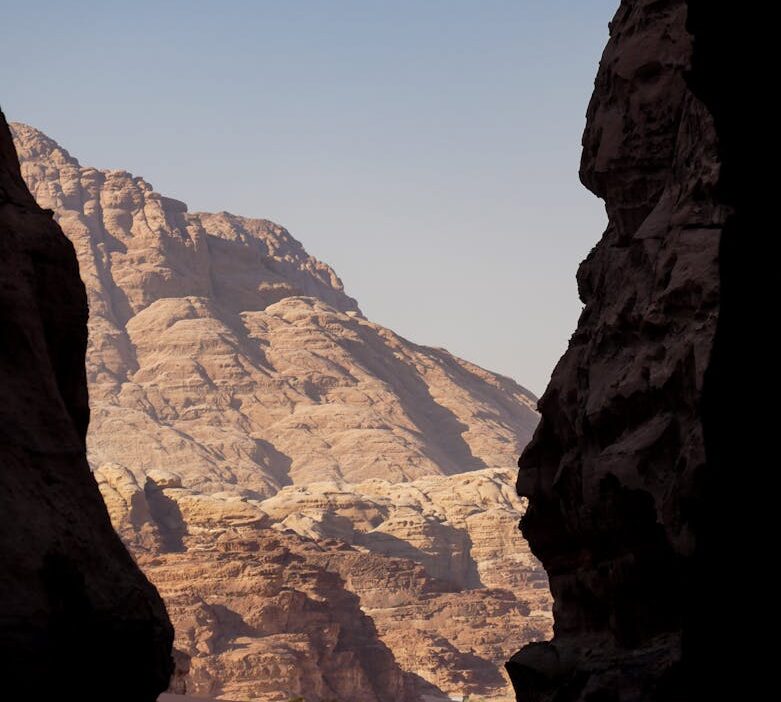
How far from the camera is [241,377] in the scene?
169 metres

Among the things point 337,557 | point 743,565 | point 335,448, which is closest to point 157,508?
point 337,557

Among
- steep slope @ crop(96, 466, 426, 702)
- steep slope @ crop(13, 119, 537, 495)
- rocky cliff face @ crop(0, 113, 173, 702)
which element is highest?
steep slope @ crop(13, 119, 537, 495)

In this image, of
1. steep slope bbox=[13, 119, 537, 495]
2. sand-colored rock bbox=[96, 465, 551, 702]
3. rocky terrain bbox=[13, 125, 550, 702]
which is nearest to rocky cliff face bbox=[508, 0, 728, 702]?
sand-colored rock bbox=[96, 465, 551, 702]

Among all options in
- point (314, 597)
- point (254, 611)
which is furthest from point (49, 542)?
point (314, 597)

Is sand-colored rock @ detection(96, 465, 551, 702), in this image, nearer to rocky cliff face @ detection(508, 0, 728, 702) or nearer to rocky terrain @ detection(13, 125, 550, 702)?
rocky terrain @ detection(13, 125, 550, 702)

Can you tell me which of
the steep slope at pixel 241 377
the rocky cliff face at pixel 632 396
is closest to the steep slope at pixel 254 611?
the steep slope at pixel 241 377

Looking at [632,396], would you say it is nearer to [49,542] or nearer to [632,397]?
[632,397]

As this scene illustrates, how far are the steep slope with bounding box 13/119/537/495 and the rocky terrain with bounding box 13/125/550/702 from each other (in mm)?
258

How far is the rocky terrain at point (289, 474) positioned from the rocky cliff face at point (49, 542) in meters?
73.2

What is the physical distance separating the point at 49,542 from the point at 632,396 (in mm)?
7558

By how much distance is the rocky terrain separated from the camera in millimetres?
93250

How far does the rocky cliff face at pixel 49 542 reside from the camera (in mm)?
11727

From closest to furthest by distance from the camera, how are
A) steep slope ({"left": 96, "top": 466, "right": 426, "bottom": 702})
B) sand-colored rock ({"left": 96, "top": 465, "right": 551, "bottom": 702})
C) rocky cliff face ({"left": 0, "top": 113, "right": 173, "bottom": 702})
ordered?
rocky cliff face ({"left": 0, "top": 113, "right": 173, "bottom": 702})
steep slope ({"left": 96, "top": 466, "right": 426, "bottom": 702})
sand-colored rock ({"left": 96, "top": 465, "right": 551, "bottom": 702})

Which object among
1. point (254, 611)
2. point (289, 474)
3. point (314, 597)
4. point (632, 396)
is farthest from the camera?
point (289, 474)
